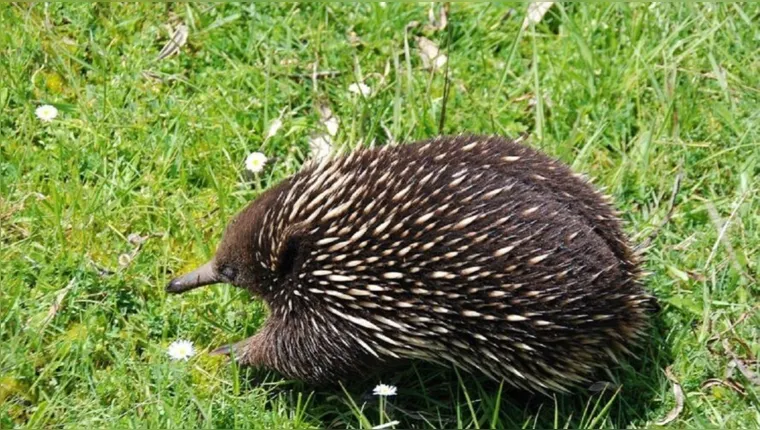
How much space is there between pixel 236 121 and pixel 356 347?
1180 mm

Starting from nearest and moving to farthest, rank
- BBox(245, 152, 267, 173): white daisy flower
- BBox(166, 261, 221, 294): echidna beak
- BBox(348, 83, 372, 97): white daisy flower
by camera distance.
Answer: BBox(166, 261, 221, 294): echidna beak → BBox(245, 152, 267, 173): white daisy flower → BBox(348, 83, 372, 97): white daisy flower

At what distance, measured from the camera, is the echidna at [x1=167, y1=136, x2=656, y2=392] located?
125 inches

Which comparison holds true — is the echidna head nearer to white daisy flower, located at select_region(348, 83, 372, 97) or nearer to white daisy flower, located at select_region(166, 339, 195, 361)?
white daisy flower, located at select_region(166, 339, 195, 361)

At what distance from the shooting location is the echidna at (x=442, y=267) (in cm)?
317

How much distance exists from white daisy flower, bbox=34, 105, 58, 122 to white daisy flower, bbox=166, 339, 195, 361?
103cm

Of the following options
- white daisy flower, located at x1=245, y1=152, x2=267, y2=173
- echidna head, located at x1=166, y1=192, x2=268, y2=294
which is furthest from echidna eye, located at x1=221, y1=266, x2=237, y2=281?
white daisy flower, located at x1=245, y1=152, x2=267, y2=173

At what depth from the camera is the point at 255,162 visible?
400 cm

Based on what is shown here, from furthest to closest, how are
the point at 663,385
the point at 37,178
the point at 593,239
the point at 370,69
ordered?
the point at 370,69, the point at 37,178, the point at 663,385, the point at 593,239

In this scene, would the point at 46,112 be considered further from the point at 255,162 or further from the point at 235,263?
the point at 235,263

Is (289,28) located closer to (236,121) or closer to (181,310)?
(236,121)

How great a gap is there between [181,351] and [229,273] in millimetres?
265

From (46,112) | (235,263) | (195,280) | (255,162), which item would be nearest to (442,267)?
(235,263)

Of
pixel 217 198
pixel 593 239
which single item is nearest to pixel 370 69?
pixel 217 198

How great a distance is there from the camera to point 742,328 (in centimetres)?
371
